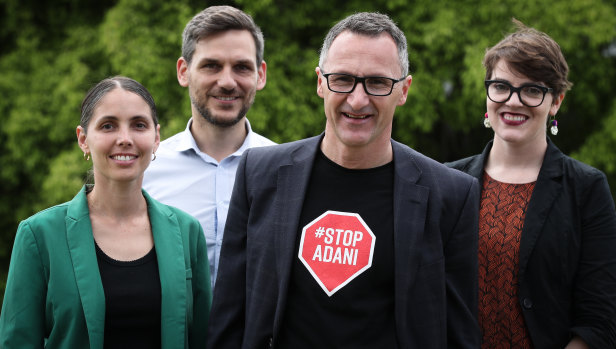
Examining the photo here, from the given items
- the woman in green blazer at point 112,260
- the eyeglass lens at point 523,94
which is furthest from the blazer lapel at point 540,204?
the woman in green blazer at point 112,260

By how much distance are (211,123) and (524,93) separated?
1557 mm

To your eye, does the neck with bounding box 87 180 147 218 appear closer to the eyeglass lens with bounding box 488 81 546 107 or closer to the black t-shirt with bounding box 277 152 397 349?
the black t-shirt with bounding box 277 152 397 349

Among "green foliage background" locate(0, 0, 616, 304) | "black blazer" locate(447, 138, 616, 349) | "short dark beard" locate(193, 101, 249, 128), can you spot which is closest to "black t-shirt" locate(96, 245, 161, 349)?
"short dark beard" locate(193, 101, 249, 128)

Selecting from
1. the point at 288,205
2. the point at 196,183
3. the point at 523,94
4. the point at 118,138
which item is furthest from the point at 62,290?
the point at 523,94

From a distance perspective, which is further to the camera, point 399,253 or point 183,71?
point 183,71

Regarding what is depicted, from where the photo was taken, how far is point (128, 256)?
108 inches

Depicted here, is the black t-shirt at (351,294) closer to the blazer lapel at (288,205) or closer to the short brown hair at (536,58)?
the blazer lapel at (288,205)

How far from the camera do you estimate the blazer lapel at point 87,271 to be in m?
2.54

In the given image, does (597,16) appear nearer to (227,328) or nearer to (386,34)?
(386,34)

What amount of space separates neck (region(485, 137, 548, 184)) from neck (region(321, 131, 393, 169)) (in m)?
0.84

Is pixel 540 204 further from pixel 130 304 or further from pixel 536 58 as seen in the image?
pixel 130 304

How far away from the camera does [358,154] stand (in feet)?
8.57

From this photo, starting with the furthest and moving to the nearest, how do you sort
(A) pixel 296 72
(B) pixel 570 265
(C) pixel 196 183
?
1. (A) pixel 296 72
2. (C) pixel 196 183
3. (B) pixel 570 265

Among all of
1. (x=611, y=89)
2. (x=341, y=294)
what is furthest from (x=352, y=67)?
(x=611, y=89)
